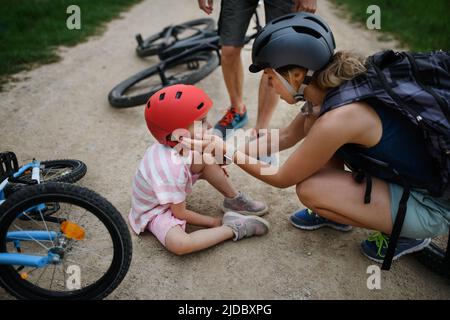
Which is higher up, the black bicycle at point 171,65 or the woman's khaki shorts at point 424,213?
the woman's khaki shorts at point 424,213

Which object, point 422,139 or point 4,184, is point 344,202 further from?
point 4,184

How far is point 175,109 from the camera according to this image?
2.43 meters

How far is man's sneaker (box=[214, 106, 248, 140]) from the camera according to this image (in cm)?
402

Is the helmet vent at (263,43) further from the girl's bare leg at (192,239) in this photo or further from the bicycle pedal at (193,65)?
the bicycle pedal at (193,65)

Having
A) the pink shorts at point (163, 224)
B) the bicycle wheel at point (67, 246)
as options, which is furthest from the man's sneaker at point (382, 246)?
the bicycle wheel at point (67, 246)

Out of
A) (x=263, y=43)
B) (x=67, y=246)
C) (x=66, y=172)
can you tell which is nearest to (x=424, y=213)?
(x=263, y=43)

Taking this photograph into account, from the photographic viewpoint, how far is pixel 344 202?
2.34 m

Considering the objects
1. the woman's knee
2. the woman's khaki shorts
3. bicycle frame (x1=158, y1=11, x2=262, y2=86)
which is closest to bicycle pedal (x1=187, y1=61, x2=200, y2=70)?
bicycle frame (x1=158, y1=11, x2=262, y2=86)

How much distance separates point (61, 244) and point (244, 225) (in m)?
1.11

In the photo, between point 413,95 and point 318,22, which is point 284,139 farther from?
point 413,95

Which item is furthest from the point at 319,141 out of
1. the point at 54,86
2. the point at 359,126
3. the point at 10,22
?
the point at 10,22

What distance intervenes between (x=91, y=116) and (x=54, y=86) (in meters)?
0.96

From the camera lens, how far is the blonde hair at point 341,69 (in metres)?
2.12

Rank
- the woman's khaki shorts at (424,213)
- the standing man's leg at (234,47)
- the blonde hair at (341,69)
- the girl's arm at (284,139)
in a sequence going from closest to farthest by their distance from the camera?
1. the blonde hair at (341,69)
2. the woman's khaki shorts at (424,213)
3. the girl's arm at (284,139)
4. the standing man's leg at (234,47)
